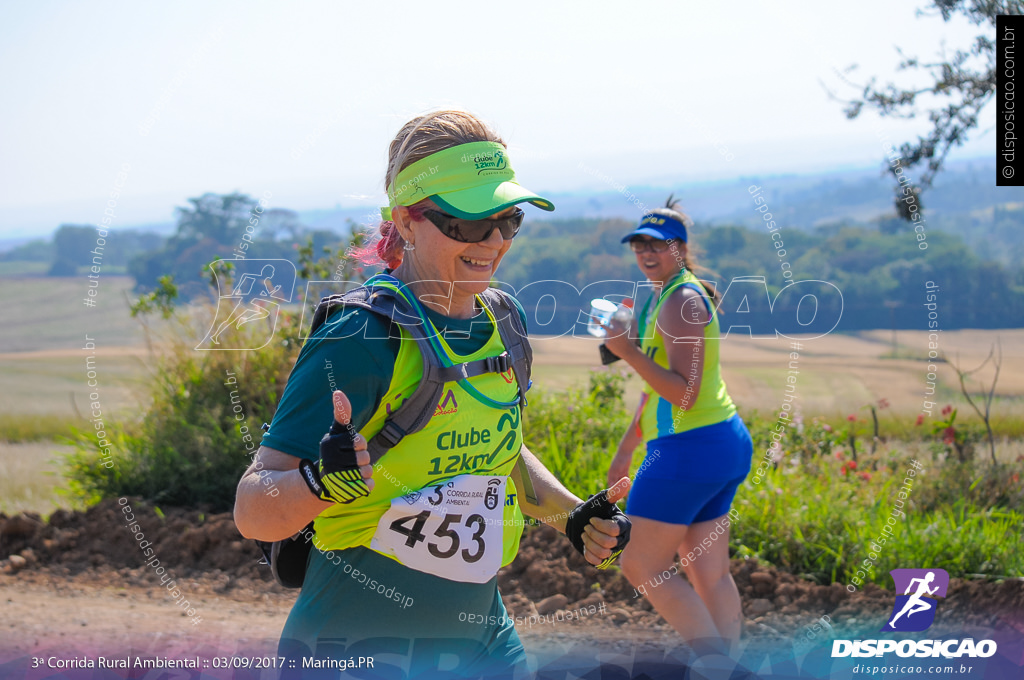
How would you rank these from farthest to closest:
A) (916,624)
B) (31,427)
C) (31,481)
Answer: (31,427) → (31,481) → (916,624)

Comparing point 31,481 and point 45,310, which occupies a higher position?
point 45,310

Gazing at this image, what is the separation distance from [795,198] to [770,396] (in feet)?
14.8

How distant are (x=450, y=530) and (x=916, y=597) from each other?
11.6 feet

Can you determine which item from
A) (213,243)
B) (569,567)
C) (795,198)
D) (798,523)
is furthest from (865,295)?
(213,243)

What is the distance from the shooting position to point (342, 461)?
1.73 m

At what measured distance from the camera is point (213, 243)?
8.31 metres

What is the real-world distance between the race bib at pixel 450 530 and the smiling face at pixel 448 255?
498mm

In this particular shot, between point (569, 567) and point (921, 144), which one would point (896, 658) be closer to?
point (569, 567)

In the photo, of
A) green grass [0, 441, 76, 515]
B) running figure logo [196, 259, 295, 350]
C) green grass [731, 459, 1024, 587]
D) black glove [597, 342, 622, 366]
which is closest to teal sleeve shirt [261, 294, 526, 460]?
black glove [597, 342, 622, 366]

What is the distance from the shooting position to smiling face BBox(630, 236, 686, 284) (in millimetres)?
4008

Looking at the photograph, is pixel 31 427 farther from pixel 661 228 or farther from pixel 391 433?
pixel 391 433

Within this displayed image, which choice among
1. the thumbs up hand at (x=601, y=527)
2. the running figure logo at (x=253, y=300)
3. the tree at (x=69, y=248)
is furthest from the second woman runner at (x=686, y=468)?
the tree at (x=69, y=248)

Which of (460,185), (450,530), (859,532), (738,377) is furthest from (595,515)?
(738,377)

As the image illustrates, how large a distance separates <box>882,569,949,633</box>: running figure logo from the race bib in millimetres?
3164
